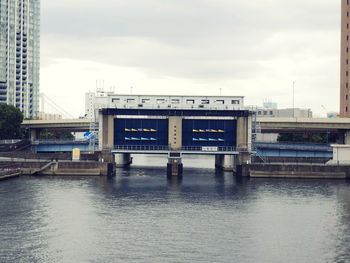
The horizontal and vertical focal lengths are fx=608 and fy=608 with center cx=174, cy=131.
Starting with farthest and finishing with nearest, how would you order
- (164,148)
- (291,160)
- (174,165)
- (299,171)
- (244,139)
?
(291,160) < (164,148) < (244,139) < (174,165) < (299,171)

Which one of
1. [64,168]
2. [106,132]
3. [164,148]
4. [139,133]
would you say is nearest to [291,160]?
[164,148]

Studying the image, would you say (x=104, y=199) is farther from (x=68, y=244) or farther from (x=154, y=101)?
(x=154, y=101)

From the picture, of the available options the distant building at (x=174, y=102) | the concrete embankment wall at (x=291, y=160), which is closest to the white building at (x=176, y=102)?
the distant building at (x=174, y=102)

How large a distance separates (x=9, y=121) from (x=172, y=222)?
112 meters

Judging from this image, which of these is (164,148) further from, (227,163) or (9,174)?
(9,174)

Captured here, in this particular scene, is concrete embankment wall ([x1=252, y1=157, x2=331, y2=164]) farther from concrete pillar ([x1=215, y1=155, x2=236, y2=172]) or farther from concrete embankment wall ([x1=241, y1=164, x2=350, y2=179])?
concrete embankment wall ([x1=241, y1=164, x2=350, y2=179])

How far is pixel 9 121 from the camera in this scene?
571 ft

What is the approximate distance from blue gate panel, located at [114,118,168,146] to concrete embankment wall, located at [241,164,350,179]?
21645 mm

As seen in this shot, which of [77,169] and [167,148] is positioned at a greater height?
[167,148]

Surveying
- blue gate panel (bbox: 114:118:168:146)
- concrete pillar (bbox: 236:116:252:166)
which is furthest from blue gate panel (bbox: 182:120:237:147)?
blue gate panel (bbox: 114:118:168:146)

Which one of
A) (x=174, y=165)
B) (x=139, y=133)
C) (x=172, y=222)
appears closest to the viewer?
(x=172, y=222)

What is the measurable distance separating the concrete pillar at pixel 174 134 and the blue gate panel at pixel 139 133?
7.62 ft

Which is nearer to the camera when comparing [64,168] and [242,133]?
[64,168]

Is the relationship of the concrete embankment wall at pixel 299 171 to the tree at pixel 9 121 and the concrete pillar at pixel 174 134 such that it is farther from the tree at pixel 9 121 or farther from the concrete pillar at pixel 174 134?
the tree at pixel 9 121
